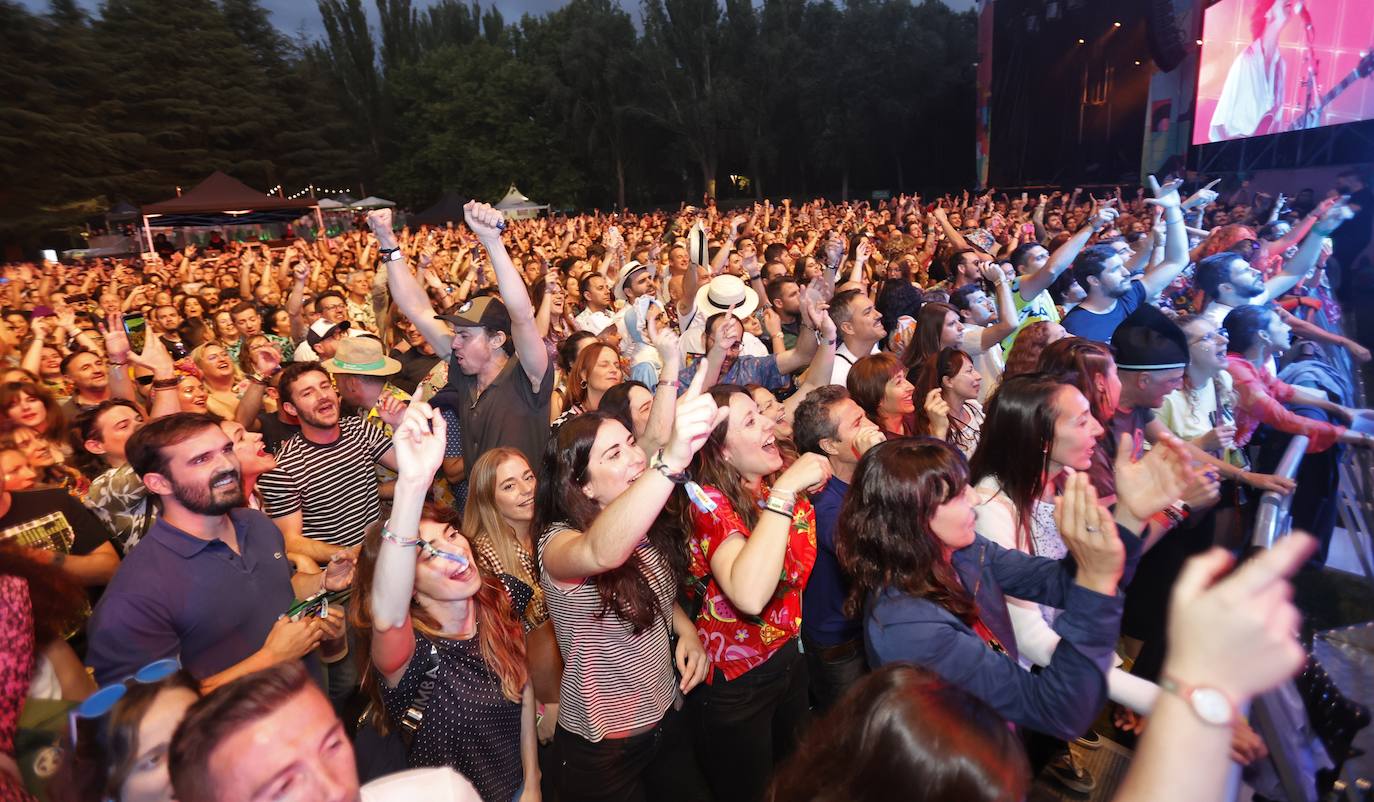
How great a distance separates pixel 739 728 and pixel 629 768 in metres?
0.40

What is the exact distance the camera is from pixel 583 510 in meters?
2.42

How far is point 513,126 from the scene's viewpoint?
39469 millimetres

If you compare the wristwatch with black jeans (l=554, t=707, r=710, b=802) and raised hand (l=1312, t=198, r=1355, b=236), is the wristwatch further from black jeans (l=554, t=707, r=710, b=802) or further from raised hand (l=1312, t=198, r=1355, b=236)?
raised hand (l=1312, t=198, r=1355, b=236)

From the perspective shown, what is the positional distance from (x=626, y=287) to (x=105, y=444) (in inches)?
182

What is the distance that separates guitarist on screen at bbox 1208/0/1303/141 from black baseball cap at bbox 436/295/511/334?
49.0 feet

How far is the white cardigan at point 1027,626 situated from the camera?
1.95 m

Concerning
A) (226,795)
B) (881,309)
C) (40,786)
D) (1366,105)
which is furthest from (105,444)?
(1366,105)

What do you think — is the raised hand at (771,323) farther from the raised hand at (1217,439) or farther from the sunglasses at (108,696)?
the sunglasses at (108,696)

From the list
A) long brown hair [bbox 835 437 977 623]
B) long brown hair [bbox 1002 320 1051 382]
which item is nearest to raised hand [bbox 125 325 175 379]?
long brown hair [bbox 835 437 977 623]

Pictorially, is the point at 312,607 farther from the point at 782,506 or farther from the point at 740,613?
the point at 782,506

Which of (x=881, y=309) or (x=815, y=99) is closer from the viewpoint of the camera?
(x=881, y=309)

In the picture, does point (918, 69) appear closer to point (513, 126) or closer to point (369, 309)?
point (513, 126)

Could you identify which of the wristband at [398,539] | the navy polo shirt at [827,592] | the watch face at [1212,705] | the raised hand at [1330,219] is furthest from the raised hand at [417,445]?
the raised hand at [1330,219]

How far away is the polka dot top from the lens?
2.13 metres
